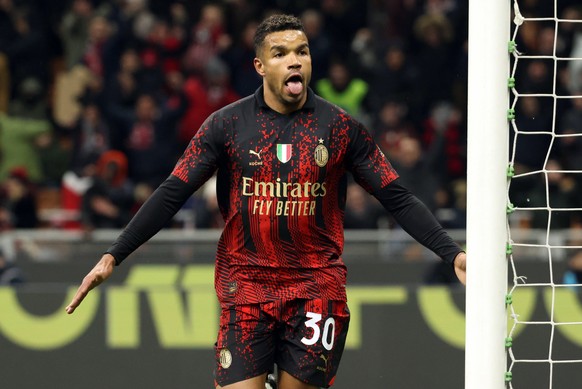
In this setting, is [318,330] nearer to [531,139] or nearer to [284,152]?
[284,152]

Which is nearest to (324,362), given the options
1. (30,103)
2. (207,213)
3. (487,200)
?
(487,200)

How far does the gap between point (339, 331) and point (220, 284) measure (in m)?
0.59

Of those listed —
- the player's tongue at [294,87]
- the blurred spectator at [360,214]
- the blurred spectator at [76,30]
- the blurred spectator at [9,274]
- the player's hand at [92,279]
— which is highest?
the blurred spectator at [76,30]

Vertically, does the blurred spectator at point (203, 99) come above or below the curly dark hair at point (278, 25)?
above

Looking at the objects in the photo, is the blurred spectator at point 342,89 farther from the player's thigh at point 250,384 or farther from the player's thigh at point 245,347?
the player's thigh at point 250,384

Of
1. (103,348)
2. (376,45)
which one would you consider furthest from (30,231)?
(376,45)

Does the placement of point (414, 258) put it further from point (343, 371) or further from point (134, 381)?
point (134, 381)

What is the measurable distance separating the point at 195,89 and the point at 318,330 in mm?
7945

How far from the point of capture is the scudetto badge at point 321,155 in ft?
19.0

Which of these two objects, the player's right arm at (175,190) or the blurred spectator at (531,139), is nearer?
the player's right arm at (175,190)

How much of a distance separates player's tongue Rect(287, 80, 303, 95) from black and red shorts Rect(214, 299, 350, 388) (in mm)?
947

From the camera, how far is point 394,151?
12578 millimetres

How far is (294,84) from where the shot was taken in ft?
18.8

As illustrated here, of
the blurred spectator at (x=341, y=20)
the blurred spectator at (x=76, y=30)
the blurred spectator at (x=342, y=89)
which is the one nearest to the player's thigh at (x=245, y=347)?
the blurred spectator at (x=342, y=89)
